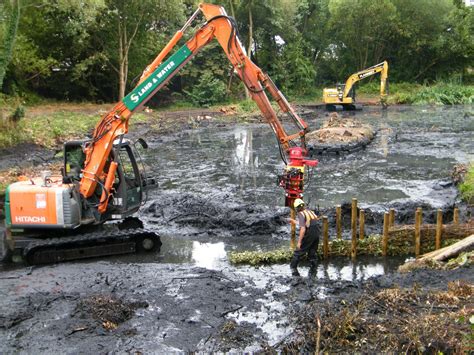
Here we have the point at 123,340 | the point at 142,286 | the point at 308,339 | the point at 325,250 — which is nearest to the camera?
the point at 308,339

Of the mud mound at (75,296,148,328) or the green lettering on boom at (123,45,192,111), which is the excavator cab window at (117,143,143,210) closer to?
the green lettering on boom at (123,45,192,111)

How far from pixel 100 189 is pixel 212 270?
10.4ft

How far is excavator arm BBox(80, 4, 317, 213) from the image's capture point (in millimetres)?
11008

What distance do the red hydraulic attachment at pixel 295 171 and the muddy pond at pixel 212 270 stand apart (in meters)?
1.33

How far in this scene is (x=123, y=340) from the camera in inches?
288

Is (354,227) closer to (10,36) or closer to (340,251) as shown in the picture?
(340,251)

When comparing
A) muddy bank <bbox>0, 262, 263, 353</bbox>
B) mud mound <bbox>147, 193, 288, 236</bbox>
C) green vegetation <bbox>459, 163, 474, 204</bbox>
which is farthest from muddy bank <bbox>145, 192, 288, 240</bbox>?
green vegetation <bbox>459, 163, 474, 204</bbox>

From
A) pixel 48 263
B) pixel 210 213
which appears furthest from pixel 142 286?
pixel 210 213

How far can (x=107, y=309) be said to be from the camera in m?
8.04

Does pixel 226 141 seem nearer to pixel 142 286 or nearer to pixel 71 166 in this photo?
pixel 71 166

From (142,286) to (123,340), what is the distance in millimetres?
2070

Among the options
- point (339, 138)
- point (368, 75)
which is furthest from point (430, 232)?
point (368, 75)

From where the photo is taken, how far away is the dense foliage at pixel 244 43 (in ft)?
113

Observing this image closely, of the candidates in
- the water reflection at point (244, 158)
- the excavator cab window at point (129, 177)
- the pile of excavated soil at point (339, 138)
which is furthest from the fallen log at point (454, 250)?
the pile of excavated soil at point (339, 138)
